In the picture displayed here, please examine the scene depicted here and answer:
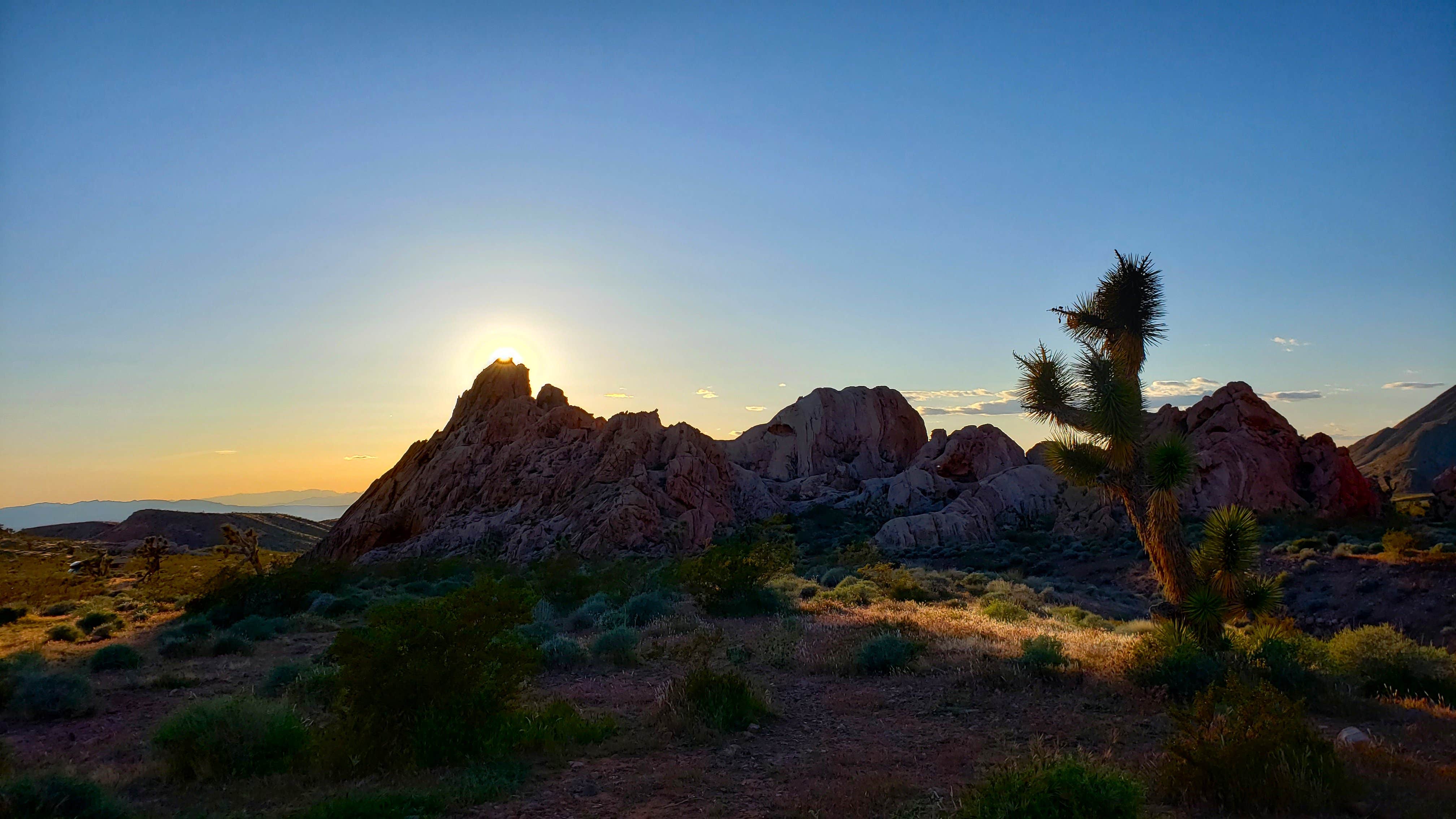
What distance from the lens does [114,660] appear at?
48.1 ft

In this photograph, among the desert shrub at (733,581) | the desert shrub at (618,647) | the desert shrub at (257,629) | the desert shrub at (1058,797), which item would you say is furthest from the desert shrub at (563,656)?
the desert shrub at (1058,797)

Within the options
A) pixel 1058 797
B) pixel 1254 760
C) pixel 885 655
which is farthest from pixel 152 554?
pixel 1254 760

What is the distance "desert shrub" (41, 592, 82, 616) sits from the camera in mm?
24562

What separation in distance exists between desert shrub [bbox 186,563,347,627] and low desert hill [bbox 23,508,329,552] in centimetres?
6257

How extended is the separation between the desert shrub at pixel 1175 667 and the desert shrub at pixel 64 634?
23.7 metres

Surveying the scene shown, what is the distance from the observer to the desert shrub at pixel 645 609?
18.6m

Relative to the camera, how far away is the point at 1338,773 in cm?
606

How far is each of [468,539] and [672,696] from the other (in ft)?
140

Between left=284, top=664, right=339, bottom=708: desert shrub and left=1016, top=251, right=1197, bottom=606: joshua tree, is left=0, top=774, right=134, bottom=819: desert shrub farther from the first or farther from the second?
left=1016, top=251, right=1197, bottom=606: joshua tree

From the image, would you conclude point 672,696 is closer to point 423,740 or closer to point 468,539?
point 423,740

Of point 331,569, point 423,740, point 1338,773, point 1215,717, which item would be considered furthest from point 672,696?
point 331,569

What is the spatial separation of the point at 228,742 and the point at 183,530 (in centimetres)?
9421

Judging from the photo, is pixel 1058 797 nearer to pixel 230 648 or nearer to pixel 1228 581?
pixel 1228 581

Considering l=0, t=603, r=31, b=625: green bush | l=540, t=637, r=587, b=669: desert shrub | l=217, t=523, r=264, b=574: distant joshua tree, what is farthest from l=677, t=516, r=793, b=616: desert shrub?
l=0, t=603, r=31, b=625: green bush
